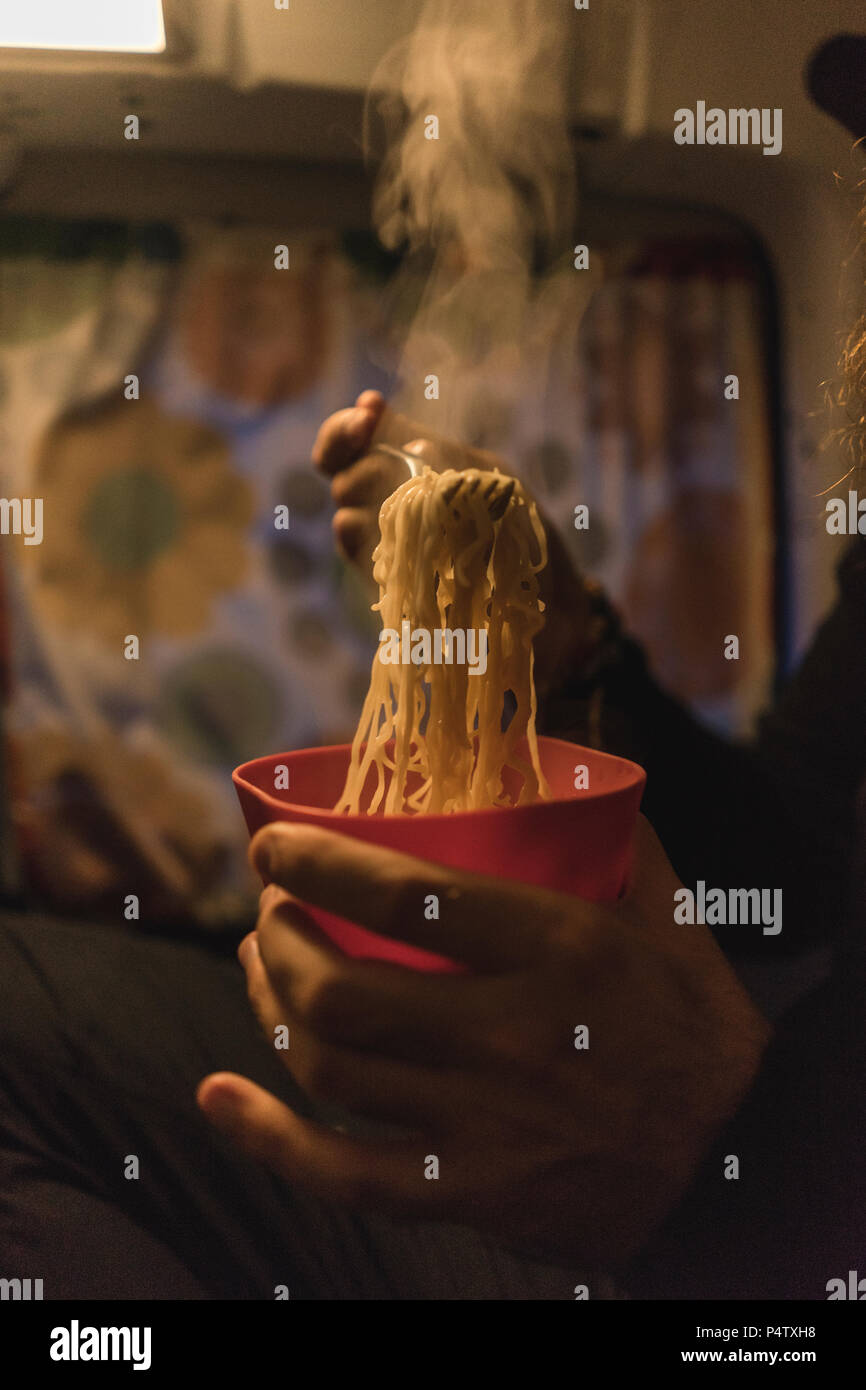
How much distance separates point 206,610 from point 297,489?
176 mm

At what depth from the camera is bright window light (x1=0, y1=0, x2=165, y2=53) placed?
46cm

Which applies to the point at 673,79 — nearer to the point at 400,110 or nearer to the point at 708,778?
the point at 400,110

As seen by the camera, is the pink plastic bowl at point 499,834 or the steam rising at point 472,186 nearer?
the pink plastic bowl at point 499,834

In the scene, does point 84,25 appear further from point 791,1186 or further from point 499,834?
point 791,1186

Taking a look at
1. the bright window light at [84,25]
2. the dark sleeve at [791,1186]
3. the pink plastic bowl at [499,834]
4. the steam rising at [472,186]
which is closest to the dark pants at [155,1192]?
the dark sleeve at [791,1186]

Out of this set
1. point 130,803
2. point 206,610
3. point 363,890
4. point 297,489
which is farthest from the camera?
point 130,803

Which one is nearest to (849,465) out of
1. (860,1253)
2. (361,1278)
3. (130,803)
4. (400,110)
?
(400,110)

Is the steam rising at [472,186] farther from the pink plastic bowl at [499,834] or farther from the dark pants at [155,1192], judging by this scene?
the dark pants at [155,1192]

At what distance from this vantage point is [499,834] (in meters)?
0.31

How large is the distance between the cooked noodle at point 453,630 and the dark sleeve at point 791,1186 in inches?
10.6

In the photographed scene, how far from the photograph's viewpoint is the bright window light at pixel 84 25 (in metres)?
0.46

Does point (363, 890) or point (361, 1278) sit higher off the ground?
point (363, 890)

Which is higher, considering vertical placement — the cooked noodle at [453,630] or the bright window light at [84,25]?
the bright window light at [84,25]
